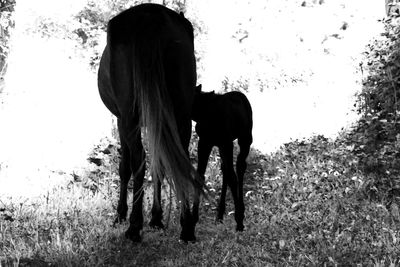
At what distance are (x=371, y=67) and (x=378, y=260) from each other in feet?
14.2

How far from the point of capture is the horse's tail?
13.2 ft

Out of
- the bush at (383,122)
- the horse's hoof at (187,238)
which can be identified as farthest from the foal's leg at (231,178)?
the bush at (383,122)

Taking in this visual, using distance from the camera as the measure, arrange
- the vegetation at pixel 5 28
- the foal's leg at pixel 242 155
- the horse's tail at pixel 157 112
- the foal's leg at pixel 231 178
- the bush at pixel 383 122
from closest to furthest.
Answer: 1. the horse's tail at pixel 157 112
2. the foal's leg at pixel 231 178
3. the foal's leg at pixel 242 155
4. the bush at pixel 383 122
5. the vegetation at pixel 5 28

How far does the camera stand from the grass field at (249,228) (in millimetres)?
4309

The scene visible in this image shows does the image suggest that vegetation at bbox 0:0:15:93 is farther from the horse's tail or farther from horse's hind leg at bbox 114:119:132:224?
the horse's tail

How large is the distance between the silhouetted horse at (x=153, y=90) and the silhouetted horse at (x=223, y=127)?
96cm

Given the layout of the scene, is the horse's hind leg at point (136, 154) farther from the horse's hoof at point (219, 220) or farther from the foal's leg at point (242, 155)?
the horse's hoof at point (219, 220)

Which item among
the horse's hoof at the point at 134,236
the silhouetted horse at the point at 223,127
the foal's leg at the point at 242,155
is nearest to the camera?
the horse's hoof at the point at 134,236

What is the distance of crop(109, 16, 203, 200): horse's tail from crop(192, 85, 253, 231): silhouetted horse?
133cm

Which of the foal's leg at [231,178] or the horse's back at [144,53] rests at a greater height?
the horse's back at [144,53]

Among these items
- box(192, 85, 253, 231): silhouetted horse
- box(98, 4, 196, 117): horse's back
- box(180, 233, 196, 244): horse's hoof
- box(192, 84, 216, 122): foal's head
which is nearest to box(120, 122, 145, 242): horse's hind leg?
box(98, 4, 196, 117): horse's back

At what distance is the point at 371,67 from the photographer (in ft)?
25.0

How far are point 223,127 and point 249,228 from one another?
1.34m

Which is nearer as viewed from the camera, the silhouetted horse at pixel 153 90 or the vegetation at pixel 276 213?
the silhouetted horse at pixel 153 90
